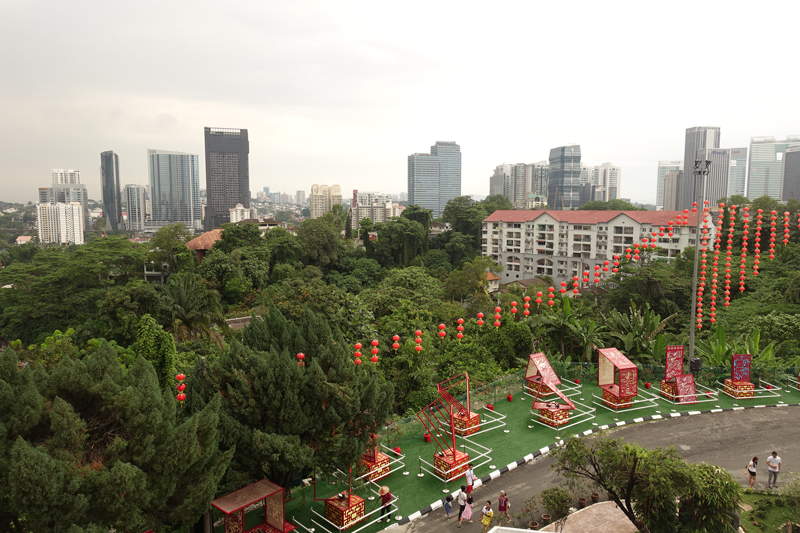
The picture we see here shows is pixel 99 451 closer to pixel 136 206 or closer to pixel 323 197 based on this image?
pixel 323 197

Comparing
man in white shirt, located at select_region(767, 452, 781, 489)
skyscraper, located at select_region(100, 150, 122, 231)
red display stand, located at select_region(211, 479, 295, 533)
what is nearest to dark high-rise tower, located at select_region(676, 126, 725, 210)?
man in white shirt, located at select_region(767, 452, 781, 489)

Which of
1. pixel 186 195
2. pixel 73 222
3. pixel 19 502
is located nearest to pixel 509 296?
pixel 19 502

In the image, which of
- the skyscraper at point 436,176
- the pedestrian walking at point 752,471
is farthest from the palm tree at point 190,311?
the skyscraper at point 436,176

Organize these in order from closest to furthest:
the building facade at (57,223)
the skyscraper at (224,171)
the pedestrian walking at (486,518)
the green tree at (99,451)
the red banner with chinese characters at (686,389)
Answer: the green tree at (99,451) < the pedestrian walking at (486,518) < the red banner with chinese characters at (686,389) < the building facade at (57,223) < the skyscraper at (224,171)

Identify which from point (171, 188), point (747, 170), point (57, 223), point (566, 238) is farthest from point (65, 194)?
point (747, 170)

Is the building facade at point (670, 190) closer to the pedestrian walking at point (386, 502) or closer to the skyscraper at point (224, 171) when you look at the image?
the pedestrian walking at point (386, 502)
